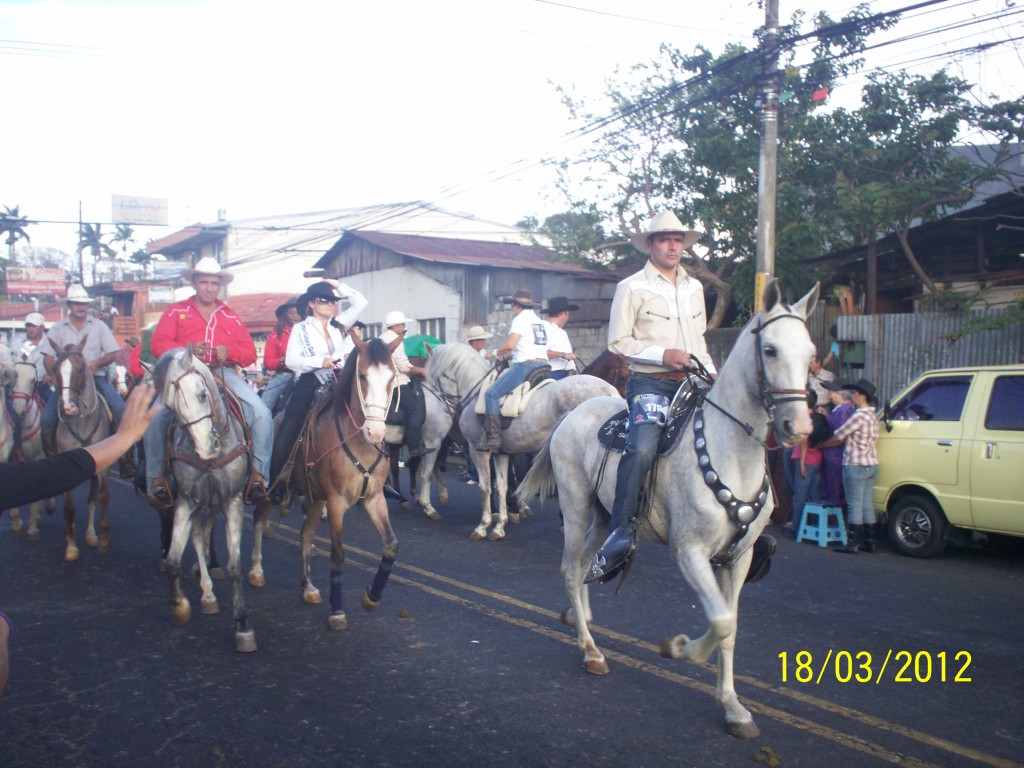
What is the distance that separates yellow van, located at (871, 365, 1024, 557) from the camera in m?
8.53

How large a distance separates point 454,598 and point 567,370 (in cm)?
494

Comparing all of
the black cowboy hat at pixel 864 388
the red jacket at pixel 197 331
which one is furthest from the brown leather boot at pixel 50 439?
the black cowboy hat at pixel 864 388

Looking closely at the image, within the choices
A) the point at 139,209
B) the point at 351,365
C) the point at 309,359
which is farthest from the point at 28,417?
the point at 139,209

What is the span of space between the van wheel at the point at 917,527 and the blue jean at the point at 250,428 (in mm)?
6790

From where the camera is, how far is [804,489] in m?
10.5

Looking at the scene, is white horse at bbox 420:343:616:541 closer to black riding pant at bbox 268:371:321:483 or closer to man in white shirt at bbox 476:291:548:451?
man in white shirt at bbox 476:291:548:451

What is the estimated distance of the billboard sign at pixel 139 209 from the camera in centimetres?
7238

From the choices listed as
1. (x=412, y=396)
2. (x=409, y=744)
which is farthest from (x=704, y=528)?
(x=412, y=396)

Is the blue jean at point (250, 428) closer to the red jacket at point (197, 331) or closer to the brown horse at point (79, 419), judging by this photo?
the red jacket at point (197, 331)

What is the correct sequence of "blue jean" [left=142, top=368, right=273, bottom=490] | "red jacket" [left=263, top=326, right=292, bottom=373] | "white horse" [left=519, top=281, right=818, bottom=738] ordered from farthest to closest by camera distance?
Result: "red jacket" [left=263, top=326, right=292, bottom=373] → "blue jean" [left=142, top=368, right=273, bottom=490] → "white horse" [left=519, top=281, right=818, bottom=738]

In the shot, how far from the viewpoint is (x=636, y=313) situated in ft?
18.0

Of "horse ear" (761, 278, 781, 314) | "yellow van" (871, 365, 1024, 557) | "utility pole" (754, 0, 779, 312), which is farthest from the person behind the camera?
"utility pole" (754, 0, 779, 312)

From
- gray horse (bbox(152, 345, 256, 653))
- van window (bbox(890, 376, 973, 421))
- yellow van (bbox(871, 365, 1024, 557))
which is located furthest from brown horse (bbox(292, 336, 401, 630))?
van window (bbox(890, 376, 973, 421))
